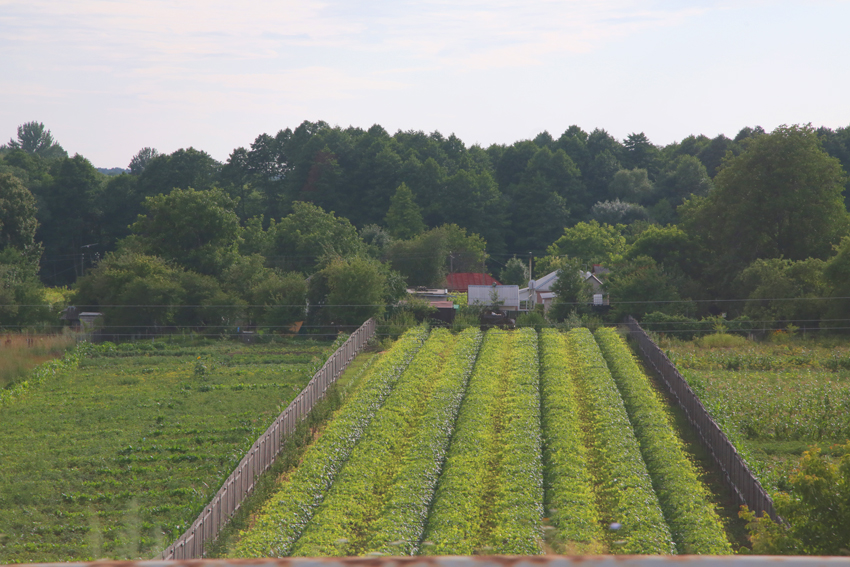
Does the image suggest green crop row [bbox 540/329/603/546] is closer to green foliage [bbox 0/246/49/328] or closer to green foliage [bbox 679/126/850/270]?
green foliage [bbox 679/126/850/270]

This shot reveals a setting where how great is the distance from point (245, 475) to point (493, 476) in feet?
21.2

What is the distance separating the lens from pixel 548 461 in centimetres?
1989

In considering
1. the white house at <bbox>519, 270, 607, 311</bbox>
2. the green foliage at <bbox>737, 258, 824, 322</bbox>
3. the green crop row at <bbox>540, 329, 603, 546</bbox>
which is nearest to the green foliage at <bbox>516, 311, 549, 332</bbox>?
the white house at <bbox>519, 270, 607, 311</bbox>

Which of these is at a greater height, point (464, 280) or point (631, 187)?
point (631, 187)

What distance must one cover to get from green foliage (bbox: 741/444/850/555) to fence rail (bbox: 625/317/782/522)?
2.70 meters

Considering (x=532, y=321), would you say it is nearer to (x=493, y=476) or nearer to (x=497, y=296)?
(x=497, y=296)

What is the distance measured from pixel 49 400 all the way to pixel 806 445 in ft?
91.8

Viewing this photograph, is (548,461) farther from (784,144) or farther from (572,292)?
(784,144)

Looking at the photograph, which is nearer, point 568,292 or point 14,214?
point 568,292

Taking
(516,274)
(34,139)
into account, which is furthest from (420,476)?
(34,139)

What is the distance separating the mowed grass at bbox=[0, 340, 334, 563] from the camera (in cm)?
1608

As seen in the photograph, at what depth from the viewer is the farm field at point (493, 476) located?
1469 centimetres

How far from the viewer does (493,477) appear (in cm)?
1898

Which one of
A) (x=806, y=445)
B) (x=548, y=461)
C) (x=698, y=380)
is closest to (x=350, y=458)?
(x=548, y=461)
